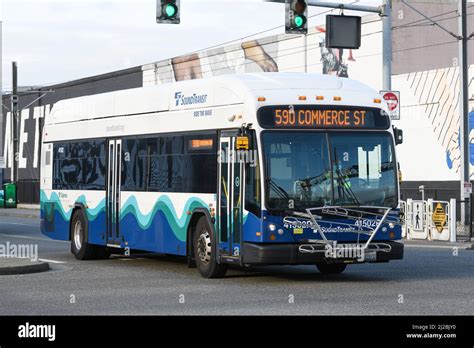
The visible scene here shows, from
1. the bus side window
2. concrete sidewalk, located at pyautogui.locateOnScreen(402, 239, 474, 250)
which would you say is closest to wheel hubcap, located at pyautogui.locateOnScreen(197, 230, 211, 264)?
the bus side window

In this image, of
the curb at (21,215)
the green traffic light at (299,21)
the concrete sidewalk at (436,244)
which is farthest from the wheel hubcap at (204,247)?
the curb at (21,215)

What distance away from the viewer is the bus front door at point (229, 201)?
17.5 meters

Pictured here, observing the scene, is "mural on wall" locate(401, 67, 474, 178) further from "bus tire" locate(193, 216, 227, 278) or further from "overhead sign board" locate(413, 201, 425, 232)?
"bus tire" locate(193, 216, 227, 278)

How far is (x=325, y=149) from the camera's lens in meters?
17.5

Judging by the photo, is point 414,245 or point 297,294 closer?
A: point 297,294

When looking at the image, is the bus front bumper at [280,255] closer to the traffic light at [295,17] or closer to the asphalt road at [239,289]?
the asphalt road at [239,289]

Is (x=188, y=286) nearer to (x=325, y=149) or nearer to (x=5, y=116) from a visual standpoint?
(x=325, y=149)

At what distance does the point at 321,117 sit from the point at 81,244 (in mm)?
7829

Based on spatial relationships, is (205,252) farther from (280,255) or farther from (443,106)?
(443,106)

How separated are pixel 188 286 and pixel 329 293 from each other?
2398mm

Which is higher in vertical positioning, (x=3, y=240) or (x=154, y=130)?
(x=154, y=130)

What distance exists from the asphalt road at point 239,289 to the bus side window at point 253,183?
125 cm
